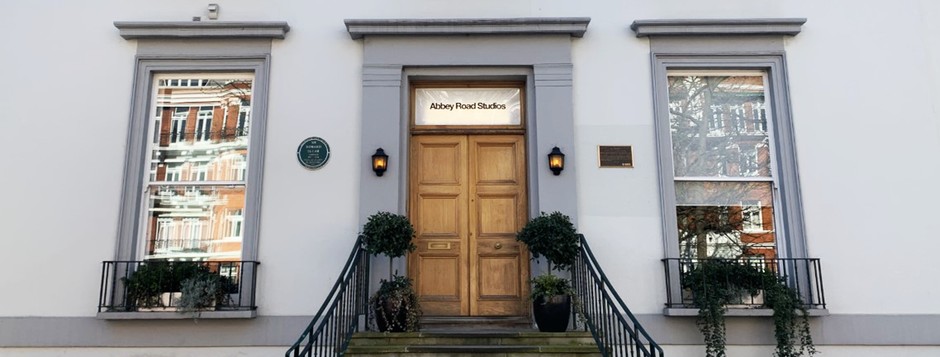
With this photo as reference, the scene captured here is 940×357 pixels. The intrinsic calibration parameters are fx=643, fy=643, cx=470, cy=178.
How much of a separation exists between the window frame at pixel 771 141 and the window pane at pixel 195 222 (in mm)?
4200

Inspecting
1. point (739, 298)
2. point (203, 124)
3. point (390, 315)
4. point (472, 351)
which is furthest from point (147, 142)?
point (739, 298)

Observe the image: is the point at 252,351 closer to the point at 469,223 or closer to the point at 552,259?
the point at 469,223

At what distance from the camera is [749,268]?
6.02m

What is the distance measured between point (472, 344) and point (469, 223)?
1441 millimetres

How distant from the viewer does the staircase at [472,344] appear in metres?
5.21

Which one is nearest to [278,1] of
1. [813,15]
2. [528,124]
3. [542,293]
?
[528,124]

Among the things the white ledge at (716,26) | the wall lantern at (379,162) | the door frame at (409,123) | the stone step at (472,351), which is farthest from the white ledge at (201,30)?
the white ledge at (716,26)

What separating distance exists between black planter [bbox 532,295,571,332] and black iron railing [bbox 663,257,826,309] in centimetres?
109

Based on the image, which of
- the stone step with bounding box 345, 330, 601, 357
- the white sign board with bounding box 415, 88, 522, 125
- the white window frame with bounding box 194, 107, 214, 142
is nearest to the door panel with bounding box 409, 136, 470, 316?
the white sign board with bounding box 415, 88, 522, 125

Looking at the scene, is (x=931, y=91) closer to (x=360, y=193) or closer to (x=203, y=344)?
(x=360, y=193)

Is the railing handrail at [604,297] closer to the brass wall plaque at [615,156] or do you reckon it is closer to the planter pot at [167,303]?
the brass wall plaque at [615,156]

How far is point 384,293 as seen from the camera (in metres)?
5.65

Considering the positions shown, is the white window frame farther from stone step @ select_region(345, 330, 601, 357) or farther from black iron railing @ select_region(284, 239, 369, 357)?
stone step @ select_region(345, 330, 601, 357)

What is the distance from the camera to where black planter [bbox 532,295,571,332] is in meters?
5.55
